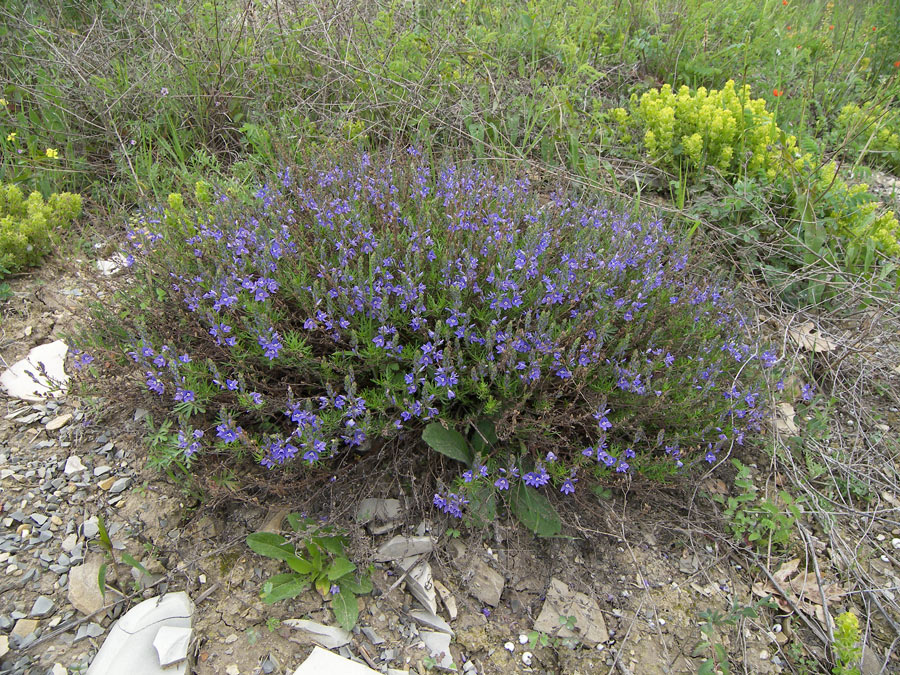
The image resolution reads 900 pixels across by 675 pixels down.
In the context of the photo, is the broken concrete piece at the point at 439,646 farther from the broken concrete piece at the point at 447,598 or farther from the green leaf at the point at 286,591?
the green leaf at the point at 286,591

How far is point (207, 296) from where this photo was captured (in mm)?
2732

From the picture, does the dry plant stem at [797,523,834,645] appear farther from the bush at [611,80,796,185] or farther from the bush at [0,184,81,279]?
the bush at [0,184,81,279]

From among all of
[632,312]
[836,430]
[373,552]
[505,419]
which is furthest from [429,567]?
[836,430]

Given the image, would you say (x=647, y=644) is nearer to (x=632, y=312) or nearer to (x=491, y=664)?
(x=491, y=664)

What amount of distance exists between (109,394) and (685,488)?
262 centimetres

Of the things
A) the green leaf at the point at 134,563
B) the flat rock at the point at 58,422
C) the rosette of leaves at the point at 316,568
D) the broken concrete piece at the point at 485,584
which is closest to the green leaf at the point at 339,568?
the rosette of leaves at the point at 316,568

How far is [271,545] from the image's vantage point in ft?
7.80

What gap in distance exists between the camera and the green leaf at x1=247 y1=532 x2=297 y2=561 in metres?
2.35

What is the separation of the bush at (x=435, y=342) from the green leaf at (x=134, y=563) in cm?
35

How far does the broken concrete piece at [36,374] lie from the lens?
3.01 m

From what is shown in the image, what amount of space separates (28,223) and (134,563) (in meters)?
2.36

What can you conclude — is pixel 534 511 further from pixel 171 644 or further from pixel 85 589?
pixel 85 589

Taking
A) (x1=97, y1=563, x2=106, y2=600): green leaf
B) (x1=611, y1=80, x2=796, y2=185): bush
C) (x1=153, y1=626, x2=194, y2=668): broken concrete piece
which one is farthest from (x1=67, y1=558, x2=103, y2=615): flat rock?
(x1=611, y1=80, x2=796, y2=185): bush

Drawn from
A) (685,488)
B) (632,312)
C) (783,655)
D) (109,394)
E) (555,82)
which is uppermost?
(555,82)
